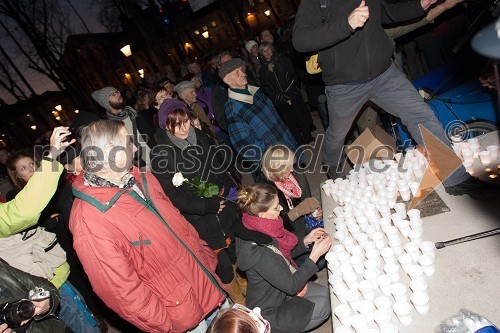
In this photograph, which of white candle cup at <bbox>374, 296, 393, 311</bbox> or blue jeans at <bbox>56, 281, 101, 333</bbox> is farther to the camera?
blue jeans at <bbox>56, 281, 101, 333</bbox>

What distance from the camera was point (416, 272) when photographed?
1961 mm

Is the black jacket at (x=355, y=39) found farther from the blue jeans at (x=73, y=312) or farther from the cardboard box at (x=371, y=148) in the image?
the blue jeans at (x=73, y=312)

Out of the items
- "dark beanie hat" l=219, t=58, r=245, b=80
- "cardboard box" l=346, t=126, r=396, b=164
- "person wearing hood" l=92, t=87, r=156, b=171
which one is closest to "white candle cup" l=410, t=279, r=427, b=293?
"cardboard box" l=346, t=126, r=396, b=164

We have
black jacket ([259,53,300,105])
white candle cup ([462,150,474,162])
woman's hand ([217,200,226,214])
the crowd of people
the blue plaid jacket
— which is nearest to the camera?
the crowd of people

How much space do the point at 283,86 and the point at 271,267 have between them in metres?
4.72

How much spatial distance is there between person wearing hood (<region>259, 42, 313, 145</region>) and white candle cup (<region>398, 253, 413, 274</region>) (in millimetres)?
4979

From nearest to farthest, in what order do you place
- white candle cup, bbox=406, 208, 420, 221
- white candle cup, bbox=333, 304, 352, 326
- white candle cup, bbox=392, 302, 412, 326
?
white candle cup, bbox=392, 302, 412, 326 < white candle cup, bbox=333, 304, 352, 326 < white candle cup, bbox=406, 208, 420, 221

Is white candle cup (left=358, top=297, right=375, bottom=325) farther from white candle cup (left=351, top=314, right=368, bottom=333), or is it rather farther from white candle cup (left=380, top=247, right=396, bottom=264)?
white candle cup (left=380, top=247, right=396, bottom=264)

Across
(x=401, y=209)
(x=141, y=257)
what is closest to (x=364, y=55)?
(x=401, y=209)

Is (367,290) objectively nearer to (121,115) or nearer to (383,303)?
(383,303)

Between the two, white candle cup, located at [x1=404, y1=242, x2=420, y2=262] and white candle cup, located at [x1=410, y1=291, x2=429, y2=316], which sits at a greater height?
white candle cup, located at [x1=404, y1=242, x2=420, y2=262]

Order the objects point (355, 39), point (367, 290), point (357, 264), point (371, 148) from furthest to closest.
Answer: point (371, 148), point (355, 39), point (357, 264), point (367, 290)

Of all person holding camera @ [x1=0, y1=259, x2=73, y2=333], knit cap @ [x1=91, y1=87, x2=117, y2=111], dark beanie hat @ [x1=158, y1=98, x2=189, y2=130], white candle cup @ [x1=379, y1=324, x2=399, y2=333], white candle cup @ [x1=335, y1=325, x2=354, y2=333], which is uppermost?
knit cap @ [x1=91, y1=87, x2=117, y2=111]

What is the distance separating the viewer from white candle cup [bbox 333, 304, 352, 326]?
1.91 metres
